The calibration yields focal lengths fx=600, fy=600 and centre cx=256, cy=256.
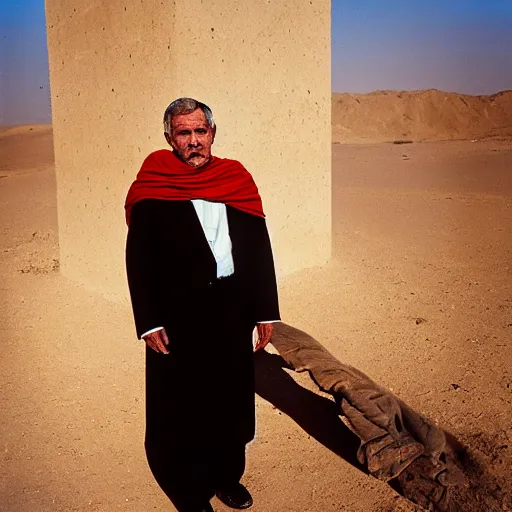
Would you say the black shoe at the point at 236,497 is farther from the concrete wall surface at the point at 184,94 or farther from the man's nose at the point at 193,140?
the concrete wall surface at the point at 184,94

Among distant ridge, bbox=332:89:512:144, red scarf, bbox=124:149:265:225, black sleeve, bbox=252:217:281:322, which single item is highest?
distant ridge, bbox=332:89:512:144

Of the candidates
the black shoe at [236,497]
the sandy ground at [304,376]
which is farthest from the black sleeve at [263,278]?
the sandy ground at [304,376]

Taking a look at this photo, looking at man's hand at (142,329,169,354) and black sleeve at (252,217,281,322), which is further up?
black sleeve at (252,217,281,322)

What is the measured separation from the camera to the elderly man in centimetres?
219

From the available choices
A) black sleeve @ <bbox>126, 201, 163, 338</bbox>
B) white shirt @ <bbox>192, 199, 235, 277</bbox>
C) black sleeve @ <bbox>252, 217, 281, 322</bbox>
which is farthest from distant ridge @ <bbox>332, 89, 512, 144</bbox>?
black sleeve @ <bbox>126, 201, 163, 338</bbox>

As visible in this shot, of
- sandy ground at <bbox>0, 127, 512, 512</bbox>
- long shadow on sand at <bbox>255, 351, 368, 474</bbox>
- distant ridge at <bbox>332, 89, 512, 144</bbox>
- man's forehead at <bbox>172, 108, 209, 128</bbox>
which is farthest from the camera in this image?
distant ridge at <bbox>332, 89, 512, 144</bbox>

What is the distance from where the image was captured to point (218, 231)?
7.43ft

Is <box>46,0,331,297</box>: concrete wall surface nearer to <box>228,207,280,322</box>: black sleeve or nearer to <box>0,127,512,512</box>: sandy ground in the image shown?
<box>0,127,512,512</box>: sandy ground

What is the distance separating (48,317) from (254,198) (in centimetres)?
266

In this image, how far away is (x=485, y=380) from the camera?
3535 millimetres

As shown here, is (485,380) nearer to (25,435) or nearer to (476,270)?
(476,270)

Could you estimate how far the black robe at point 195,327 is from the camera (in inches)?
86.7

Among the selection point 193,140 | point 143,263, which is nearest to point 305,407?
point 143,263

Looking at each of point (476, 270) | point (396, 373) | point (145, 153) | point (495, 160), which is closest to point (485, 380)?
point (396, 373)
